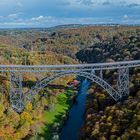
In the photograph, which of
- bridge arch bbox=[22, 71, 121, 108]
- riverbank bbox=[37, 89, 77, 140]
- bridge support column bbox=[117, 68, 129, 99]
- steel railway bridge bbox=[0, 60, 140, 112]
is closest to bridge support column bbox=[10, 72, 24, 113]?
steel railway bridge bbox=[0, 60, 140, 112]

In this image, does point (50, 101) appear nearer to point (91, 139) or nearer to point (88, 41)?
point (91, 139)

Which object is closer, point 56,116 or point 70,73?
point 70,73

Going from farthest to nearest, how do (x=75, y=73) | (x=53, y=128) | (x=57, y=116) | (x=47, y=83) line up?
(x=57, y=116) → (x=47, y=83) → (x=75, y=73) → (x=53, y=128)

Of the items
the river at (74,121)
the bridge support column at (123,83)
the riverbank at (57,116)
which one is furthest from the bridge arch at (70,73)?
the river at (74,121)

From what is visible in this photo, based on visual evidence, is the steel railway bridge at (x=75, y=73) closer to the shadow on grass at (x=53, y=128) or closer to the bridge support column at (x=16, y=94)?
the bridge support column at (x=16, y=94)

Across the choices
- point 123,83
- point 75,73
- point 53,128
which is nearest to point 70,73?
point 75,73

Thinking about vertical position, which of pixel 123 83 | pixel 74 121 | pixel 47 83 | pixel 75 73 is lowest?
pixel 74 121

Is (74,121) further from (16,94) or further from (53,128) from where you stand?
(16,94)

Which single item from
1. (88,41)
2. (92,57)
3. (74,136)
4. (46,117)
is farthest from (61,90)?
(88,41)
